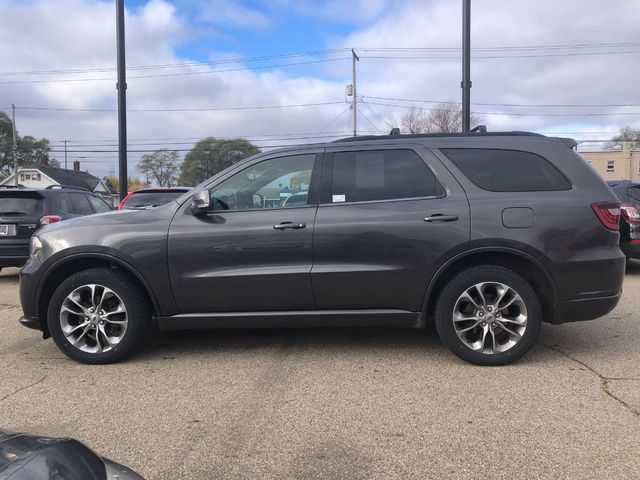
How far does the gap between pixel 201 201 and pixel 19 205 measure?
5691 mm

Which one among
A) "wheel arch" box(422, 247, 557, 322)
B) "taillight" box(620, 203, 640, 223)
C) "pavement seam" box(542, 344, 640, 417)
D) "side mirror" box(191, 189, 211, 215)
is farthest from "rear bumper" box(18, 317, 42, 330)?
"taillight" box(620, 203, 640, 223)

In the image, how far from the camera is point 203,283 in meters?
4.23

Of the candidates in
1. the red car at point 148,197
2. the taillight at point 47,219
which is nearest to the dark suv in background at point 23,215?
the taillight at point 47,219

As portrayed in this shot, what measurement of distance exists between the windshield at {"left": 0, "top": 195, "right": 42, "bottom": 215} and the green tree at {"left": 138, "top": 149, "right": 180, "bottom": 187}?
48.4m

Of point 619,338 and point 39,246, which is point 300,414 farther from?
point 619,338

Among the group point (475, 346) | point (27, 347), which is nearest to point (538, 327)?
point (475, 346)

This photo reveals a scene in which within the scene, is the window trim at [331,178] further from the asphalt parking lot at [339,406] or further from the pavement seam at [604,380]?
the pavement seam at [604,380]

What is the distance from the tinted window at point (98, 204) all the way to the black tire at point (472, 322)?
7.43m

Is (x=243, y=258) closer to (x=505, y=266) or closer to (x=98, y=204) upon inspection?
(x=505, y=266)

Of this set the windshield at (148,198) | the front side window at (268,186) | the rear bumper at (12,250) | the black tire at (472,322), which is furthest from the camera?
the windshield at (148,198)

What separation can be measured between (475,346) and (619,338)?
1.82 m

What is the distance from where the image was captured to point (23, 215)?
821 cm

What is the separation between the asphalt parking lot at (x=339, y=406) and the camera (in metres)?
2.78

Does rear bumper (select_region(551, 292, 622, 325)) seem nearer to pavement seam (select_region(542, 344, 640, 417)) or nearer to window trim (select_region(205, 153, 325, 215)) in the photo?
pavement seam (select_region(542, 344, 640, 417))
